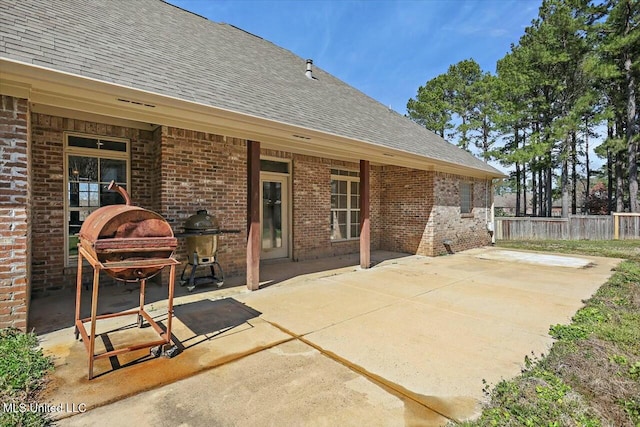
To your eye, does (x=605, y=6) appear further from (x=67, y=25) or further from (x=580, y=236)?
(x=67, y=25)

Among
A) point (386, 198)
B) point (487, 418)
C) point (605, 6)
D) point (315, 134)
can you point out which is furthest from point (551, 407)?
point (605, 6)

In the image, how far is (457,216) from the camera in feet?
35.2

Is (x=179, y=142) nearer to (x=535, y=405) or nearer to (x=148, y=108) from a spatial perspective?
(x=148, y=108)

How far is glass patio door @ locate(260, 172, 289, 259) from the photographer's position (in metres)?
8.09

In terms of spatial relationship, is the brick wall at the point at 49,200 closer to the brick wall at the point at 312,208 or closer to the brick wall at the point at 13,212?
the brick wall at the point at 13,212

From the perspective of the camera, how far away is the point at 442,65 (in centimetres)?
2656

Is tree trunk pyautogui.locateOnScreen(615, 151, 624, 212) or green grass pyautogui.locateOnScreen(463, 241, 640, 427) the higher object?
tree trunk pyautogui.locateOnScreen(615, 151, 624, 212)

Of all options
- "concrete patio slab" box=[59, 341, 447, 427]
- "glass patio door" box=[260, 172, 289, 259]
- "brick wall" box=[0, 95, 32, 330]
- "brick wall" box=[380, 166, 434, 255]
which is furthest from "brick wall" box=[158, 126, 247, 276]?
"brick wall" box=[380, 166, 434, 255]

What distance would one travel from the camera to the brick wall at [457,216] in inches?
387

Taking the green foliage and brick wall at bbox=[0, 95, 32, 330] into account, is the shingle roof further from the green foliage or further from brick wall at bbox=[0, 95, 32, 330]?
the green foliage

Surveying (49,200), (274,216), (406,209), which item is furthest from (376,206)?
(49,200)

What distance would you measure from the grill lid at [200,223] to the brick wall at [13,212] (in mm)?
2176

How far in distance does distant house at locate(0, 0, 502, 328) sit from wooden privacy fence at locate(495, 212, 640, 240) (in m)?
6.88

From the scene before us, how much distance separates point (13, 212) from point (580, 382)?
18.4ft
